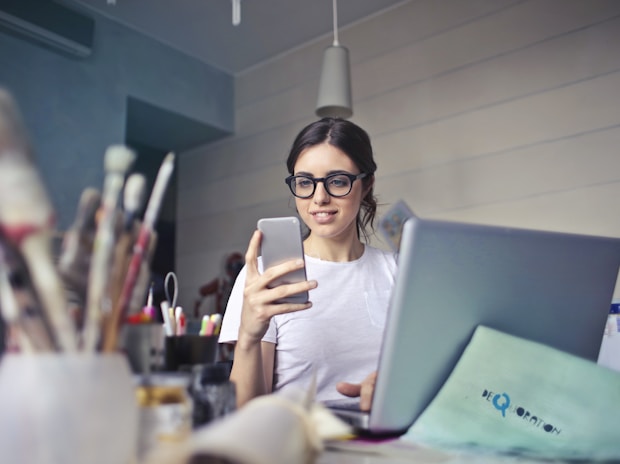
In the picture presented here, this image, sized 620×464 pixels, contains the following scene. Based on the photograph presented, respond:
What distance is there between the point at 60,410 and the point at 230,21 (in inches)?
129

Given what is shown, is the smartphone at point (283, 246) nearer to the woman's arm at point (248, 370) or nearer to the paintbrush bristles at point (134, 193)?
the woman's arm at point (248, 370)

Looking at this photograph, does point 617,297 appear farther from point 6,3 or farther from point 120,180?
point 6,3

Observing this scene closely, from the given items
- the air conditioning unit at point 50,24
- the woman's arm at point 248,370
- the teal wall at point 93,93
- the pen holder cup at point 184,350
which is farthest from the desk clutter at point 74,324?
the air conditioning unit at point 50,24

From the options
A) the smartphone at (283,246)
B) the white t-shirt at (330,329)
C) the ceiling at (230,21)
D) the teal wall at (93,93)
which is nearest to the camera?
the smartphone at (283,246)

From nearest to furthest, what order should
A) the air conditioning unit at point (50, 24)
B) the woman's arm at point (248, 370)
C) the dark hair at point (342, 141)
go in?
the woman's arm at point (248, 370)
the dark hair at point (342, 141)
the air conditioning unit at point (50, 24)

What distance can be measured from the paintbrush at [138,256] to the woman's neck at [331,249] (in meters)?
1.08

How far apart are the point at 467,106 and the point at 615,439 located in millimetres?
2481

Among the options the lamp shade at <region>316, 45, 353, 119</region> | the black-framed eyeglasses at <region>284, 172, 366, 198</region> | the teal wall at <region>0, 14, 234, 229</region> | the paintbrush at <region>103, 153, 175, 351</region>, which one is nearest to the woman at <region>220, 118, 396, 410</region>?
the black-framed eyeglasses at <region>284, 172, 366, 198</region>

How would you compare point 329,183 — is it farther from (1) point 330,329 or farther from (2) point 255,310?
(2) point 255,310

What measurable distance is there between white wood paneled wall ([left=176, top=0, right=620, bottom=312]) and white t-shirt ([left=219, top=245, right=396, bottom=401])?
145 centimetres

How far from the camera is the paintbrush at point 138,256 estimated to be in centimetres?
46

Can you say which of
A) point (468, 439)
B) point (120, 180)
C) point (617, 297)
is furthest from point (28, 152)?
point (617, 297)

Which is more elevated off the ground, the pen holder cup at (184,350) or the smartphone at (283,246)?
the smartphone at (283,246)

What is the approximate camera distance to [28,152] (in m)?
0.43
